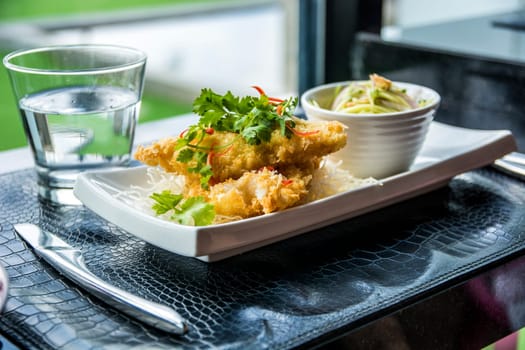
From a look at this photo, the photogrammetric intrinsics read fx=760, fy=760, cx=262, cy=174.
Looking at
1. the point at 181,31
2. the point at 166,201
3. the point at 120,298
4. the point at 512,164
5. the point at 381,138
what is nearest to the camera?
the point at 120,298

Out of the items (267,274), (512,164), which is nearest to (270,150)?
(267,274)

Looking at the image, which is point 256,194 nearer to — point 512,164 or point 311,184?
point 311,184

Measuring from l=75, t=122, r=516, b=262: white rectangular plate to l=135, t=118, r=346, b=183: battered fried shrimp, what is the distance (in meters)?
0.05

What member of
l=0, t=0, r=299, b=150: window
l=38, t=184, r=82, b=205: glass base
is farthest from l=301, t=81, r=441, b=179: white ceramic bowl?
l=0, t=0, r=299, b=150: window

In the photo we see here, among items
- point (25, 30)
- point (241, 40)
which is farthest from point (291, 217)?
point (241, 40)

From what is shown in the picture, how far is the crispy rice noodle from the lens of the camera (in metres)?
0.80

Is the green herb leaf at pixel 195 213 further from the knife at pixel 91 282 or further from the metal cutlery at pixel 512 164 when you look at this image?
the metal cutlery at pixel 512 164

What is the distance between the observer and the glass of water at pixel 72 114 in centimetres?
90

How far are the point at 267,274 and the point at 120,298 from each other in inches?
5.7

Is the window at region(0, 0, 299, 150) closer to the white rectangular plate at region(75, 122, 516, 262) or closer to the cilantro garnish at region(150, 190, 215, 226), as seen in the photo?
the white rectangular plate at region(75, 122, 516, 262)

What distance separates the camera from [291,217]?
745 millimetres

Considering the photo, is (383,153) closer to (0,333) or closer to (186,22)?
(0,333)

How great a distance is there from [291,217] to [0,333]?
286mm

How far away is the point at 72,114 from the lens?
90 centimetres
